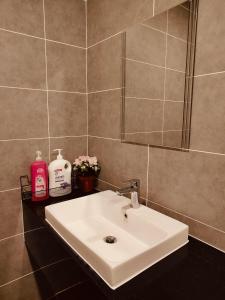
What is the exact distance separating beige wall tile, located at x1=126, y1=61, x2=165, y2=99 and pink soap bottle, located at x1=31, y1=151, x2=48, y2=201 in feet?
2.00

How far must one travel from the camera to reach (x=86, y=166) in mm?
1303

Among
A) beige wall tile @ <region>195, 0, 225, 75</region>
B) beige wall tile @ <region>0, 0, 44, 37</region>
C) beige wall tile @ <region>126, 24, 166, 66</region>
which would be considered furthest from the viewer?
beige wall tile @ <region>0, 0, 44, 37</region>

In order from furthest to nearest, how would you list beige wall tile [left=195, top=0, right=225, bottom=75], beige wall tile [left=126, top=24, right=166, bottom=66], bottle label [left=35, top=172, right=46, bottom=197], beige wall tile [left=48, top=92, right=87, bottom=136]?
1. beige wall tile [left=48, top=92, right=87, bottom=136]
2. bottle label [left=35, top=172, right=46, bottom=197]
3. beige wall tile [left=126, top=24, right=166, bottom=66]
4. beige wall tile [left=195, top=0, right=225, bottom=75]

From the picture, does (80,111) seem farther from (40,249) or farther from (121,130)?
(40,249)

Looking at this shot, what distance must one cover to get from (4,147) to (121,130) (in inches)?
24.9

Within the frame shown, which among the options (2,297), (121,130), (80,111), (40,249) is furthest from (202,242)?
(2,297)

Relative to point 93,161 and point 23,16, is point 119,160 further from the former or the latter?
point 23,16

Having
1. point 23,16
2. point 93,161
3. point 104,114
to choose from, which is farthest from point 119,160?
point 23,16

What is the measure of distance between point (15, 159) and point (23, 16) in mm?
756

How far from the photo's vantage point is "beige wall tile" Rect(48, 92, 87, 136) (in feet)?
4.20

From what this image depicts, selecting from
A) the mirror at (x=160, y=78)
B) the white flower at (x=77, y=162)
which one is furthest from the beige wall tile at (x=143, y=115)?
the white flower at (x=77, y=162)

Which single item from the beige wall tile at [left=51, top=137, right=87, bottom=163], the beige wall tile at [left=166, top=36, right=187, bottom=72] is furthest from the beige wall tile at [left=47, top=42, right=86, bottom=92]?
the beige wall tile at [left=166, top=36, right=187, bottom=72]

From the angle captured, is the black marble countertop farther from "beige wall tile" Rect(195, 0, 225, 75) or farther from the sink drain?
"beige wall tile" Rect(195, 0, 225, 75)

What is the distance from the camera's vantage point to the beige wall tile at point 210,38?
72 cm
